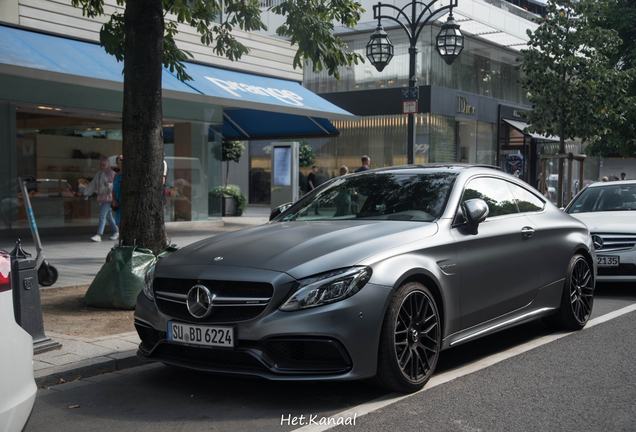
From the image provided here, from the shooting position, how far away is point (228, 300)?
3.99 meters

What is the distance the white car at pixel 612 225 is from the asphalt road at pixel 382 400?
3.27 meters

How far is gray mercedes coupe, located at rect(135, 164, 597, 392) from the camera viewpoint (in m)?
3.88

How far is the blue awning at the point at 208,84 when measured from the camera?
11320 mm

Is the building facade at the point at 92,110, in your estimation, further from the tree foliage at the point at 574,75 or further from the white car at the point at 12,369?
the white car at the point at 12,369

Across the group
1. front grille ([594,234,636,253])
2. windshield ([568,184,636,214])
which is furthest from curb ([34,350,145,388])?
windshield ([568,184,636,214])

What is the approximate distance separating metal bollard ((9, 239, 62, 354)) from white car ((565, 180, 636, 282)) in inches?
258

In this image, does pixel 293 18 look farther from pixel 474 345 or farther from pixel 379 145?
pixel 379 145

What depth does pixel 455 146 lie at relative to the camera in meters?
27.1

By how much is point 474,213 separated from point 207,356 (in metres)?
2.16

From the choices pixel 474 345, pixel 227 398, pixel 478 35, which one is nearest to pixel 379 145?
pixel 478 35

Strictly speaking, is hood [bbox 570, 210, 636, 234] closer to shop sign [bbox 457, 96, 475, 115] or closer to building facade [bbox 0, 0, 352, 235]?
building facade [bbox 0, 0, 352, 235]

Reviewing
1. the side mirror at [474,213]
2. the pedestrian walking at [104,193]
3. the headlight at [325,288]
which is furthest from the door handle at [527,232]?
the pedestrian walking at [104,193]

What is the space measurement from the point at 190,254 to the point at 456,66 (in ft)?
78.1

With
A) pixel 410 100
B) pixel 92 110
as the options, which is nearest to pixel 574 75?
pixel 410 100
